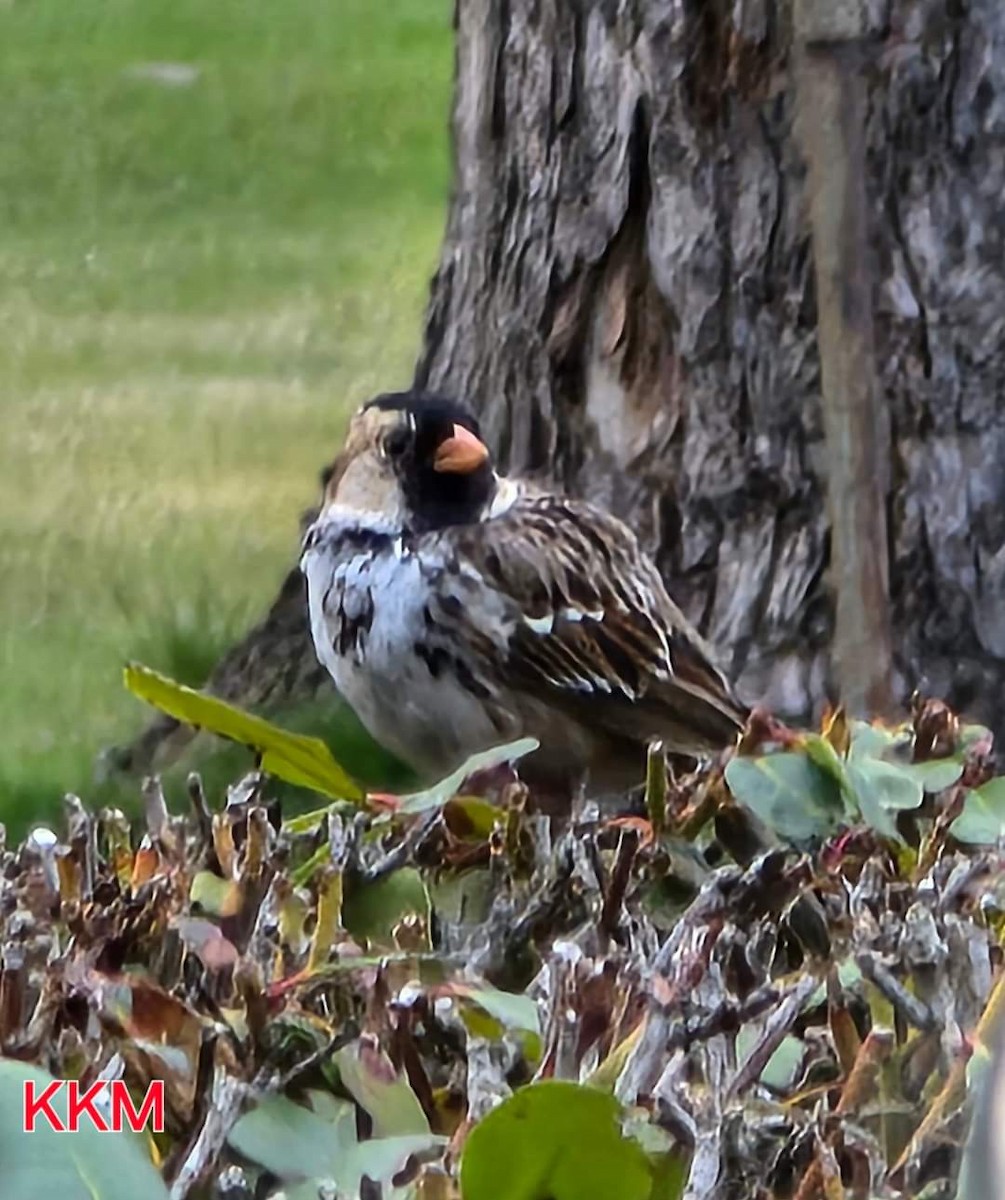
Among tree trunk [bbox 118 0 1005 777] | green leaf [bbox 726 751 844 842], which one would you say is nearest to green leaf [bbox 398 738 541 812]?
green leaf [bbox 726 751 844 842]

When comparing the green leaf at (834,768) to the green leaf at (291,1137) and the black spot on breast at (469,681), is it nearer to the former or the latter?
the green leaf at (291,1137)

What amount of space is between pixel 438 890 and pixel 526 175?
2.42m

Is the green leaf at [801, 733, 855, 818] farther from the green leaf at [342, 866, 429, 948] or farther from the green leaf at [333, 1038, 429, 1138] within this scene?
the green leaf at [333, 1038, 429, 1138]

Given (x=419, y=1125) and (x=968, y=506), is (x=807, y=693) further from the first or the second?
(x=419, y=1125)

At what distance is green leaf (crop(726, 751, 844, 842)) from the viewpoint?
6.09ft

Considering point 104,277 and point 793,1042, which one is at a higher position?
point 793,1042

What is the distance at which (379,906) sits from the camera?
5.96 feet

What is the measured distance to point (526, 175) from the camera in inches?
160

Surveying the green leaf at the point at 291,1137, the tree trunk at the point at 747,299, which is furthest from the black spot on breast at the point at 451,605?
the green leaf at the point at 291,1137

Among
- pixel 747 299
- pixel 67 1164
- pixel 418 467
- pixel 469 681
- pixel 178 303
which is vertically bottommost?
pixel 178 303

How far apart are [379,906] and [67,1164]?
2.10 ft

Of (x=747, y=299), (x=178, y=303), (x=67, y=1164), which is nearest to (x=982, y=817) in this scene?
(x=67, y=1164)

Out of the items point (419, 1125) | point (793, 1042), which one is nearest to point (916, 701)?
point (793, 1042)

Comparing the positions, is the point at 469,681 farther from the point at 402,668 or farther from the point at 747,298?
the point at 747,298
